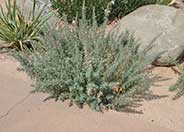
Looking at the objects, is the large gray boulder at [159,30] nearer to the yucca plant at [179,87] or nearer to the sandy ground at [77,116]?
the yucca plant at [179,87]

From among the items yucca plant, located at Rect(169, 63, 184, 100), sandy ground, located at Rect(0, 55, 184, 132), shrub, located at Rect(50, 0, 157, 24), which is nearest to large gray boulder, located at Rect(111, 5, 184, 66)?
yucca plant, located at Rect(169, 63, 184, 100)

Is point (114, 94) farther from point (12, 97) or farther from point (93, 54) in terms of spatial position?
point (12, 97)

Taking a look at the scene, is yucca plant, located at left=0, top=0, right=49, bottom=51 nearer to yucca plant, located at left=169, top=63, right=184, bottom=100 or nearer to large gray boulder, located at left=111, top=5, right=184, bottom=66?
large gray boulder, located at left=111, top=5, right=184, bottom=66

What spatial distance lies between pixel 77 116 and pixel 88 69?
464 mm

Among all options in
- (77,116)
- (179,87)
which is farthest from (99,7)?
(77,116)

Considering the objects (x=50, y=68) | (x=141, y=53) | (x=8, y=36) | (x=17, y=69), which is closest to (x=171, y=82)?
(x=141, y=53)

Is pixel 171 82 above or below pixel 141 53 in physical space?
below

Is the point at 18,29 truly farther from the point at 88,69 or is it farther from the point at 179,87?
the point at 179,87

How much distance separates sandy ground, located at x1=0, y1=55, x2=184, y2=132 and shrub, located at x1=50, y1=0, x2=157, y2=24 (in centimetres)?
148

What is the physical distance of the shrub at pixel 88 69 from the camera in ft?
12.9

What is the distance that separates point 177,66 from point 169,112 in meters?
0.62

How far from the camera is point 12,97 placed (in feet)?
13.8

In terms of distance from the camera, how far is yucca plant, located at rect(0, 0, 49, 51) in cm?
492

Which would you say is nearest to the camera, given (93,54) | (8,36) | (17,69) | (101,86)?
(101,86)
